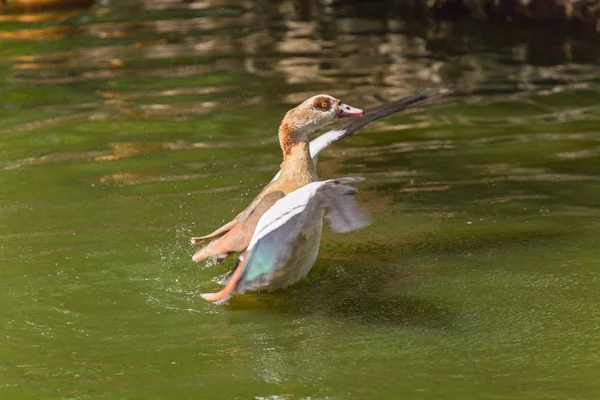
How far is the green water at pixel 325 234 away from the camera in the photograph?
5414 millimetres

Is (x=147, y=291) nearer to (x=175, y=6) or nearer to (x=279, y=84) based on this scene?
(x=279, y=84)

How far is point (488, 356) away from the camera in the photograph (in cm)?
552

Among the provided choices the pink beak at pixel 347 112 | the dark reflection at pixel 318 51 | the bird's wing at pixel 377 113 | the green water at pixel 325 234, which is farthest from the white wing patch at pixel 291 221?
the dark reflection at pixel 318 51

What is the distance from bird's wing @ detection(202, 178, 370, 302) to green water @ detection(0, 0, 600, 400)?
0.85 ft

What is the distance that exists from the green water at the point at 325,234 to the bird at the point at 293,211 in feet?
0.73

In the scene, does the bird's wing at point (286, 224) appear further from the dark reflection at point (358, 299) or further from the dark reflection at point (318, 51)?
the dark reflection at point (318, 51)

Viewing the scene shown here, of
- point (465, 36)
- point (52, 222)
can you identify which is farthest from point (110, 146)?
point (465, 36)

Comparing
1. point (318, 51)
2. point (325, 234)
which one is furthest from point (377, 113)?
point (318, 51)

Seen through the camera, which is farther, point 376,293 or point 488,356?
point 376,293

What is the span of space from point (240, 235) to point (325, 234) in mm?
1547

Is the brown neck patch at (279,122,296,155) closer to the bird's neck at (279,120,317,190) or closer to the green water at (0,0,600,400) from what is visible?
the bird's neck at (279,120,317,190)

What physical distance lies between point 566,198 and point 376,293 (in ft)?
7.29

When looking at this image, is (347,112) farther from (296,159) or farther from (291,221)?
(291,221)

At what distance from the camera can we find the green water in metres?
5.41
